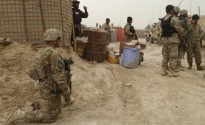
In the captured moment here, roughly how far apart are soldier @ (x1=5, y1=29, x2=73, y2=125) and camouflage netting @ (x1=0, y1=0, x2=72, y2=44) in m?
2.58

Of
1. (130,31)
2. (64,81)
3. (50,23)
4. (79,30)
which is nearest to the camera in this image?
(64,81)

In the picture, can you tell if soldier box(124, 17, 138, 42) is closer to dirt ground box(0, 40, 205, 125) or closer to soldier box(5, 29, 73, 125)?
dirt ground box(0, 40, 205, 125)

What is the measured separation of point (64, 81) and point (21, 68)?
81.6 inches

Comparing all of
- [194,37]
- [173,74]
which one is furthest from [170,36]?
[194,37]

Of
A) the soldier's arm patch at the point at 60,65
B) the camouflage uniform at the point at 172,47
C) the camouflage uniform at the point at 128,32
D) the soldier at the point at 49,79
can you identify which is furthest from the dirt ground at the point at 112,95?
the camouflage uniform at the point at 128,32

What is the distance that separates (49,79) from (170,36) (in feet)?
13.2

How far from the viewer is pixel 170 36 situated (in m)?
8.66

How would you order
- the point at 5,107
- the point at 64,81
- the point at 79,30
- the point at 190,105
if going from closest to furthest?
1. the point at 64,81
2. the point at 5,107
3. the point at 190,105
4. the point at 79,30

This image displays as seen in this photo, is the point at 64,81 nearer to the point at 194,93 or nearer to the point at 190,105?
the point at 190,105

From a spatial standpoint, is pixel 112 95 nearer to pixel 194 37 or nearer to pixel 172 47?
pixel 172 47

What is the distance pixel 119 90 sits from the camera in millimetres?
7723

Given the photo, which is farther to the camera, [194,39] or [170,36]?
[194,39]

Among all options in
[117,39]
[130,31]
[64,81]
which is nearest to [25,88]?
[64,81]

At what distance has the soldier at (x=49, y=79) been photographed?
553 centimetres
